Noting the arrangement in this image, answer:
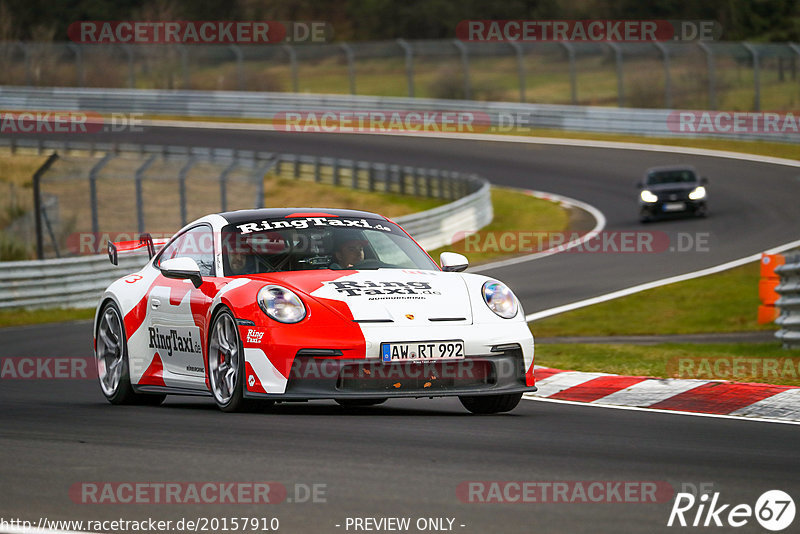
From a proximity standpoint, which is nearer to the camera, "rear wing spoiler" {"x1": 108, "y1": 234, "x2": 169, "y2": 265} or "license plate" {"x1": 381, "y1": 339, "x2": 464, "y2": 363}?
"license plate" {"x1": 381, "y1": 339, "x2": 464, "y2": 363}

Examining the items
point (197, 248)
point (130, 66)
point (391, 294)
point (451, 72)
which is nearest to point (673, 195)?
point (197, 248)

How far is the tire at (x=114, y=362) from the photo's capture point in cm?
982

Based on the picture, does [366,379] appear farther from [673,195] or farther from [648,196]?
[673,195]

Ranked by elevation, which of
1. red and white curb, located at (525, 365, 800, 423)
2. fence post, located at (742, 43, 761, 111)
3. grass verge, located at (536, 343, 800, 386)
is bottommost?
grass verge, located at (536, 343, 800, 386)

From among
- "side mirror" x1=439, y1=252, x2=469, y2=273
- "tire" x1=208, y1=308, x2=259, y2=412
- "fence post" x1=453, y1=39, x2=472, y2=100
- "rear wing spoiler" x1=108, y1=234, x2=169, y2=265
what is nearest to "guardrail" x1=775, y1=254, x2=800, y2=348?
"side mirror" x1=439, y1=252, x2=469, y2=273

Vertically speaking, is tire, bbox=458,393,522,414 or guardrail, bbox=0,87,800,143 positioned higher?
guardrail, bbox=0,87,800,143

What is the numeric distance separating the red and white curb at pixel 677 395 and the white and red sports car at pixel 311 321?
1.11 meters

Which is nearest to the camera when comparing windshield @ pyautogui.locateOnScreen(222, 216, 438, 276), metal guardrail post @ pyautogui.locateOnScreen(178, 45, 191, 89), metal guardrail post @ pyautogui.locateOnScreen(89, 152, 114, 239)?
windshield @ pyautogui.locateOnScreen(222, 216, 438, 276)

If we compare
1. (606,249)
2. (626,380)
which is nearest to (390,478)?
(626,380)

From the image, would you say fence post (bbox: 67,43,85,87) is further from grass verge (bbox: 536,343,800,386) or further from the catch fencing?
grass verge (bbox: 536,343,800,386)

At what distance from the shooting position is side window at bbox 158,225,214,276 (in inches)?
364

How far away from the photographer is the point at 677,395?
9438mm

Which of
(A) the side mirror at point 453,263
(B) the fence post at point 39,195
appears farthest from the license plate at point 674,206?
(A) the side mirror at point 453,263

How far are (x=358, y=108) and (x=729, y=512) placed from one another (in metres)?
43.2
